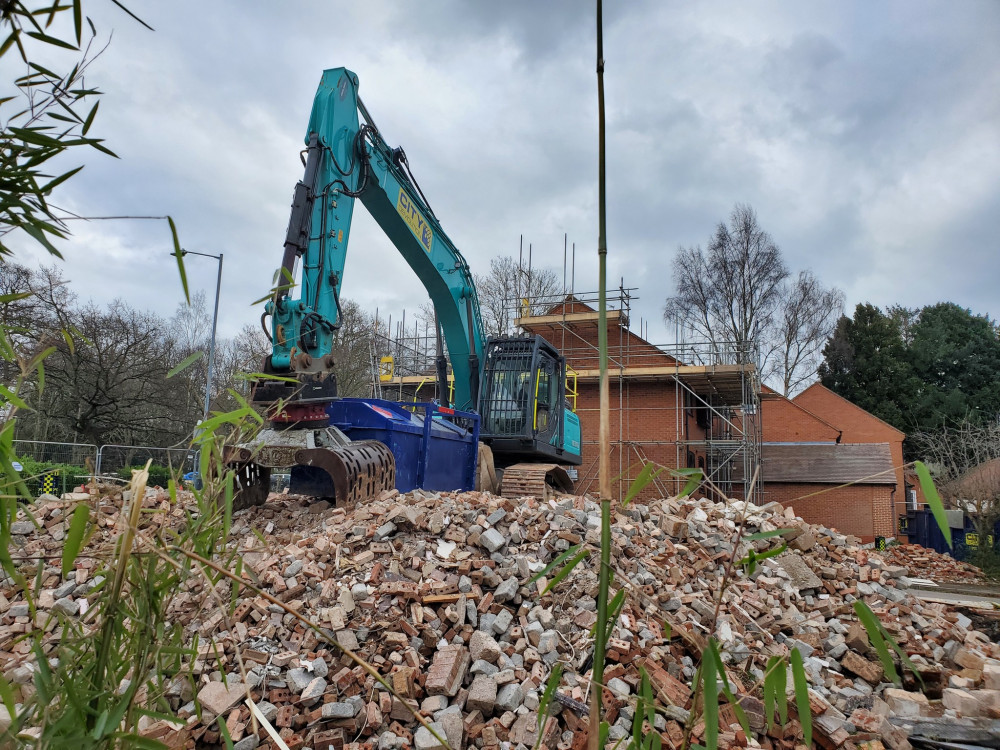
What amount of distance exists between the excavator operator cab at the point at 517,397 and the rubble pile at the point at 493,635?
3.06 metres

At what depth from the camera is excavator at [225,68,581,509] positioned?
6.20 metres

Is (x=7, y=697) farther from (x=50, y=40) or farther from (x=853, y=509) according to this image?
(x=853, y=509)

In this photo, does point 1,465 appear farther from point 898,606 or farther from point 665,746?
point 898,606

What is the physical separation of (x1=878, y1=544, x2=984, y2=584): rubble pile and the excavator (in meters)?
9.97

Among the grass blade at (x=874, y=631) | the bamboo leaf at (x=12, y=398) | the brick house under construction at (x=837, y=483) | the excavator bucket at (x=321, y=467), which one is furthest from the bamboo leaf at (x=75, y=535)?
the brick house under construction at (x=837, y=483)

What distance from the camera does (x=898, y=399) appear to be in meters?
34.7

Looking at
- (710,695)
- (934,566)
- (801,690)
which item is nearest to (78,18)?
(710,695)

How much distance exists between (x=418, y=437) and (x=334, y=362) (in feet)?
5.05

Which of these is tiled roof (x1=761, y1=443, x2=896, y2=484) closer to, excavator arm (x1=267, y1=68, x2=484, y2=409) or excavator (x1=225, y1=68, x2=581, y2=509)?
excavator (x1=225, y1=68, x2=581, y2=509)

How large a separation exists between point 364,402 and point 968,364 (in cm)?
3847

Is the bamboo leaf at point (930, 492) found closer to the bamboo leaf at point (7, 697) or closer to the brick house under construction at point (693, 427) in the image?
the bamboo leaf at point (7, 697)

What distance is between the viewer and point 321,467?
239 inches

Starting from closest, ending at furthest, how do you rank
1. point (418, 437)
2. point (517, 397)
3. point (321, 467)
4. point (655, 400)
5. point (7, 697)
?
point (7, 697) < point (321, 467) < point (418, 437) < point (517, 397) < point (655, 400)

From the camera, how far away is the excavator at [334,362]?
6.20 metres
